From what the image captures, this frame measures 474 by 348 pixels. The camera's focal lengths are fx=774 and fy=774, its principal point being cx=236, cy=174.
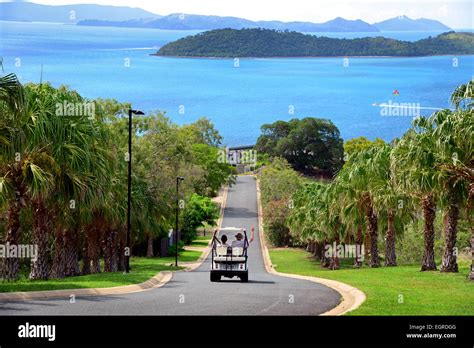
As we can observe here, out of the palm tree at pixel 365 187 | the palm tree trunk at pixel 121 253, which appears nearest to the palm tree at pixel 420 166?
the palm tree at pixel 365 187

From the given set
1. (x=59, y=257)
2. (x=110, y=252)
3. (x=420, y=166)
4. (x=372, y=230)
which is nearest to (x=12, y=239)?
(x=59, y=257)

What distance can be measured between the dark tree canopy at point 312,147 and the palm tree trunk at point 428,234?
4137 inches

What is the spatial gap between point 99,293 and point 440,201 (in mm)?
Answer: 14801

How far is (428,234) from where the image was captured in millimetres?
35656

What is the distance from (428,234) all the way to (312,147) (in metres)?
106

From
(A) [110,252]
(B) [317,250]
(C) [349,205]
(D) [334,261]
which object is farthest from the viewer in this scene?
(B) [317,250]

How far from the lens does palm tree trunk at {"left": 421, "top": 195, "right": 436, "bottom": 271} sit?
113 ft

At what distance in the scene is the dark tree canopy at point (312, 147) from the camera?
142 m

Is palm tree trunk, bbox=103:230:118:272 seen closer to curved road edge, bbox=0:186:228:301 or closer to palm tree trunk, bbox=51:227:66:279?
palm tree trunk, bbox=51:227:66:279

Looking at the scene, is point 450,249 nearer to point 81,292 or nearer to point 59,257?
point 81,292

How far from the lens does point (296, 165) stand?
14538 centimetres

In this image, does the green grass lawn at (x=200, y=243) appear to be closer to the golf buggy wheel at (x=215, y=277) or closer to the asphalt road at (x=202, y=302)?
the golf buggy wheel at (x=215, y=277)
